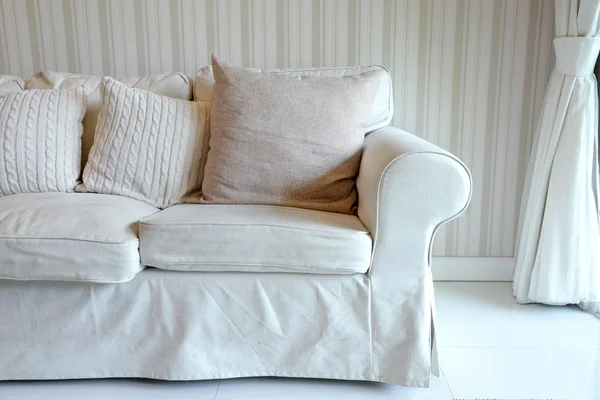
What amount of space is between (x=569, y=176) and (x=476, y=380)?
2.81 feet

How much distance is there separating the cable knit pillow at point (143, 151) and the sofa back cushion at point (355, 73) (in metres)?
0.21

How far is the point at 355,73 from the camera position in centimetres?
217

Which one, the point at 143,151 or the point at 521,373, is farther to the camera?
the point at 143,151

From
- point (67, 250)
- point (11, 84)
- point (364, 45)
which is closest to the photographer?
point (67, 250)

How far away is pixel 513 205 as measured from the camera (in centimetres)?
253

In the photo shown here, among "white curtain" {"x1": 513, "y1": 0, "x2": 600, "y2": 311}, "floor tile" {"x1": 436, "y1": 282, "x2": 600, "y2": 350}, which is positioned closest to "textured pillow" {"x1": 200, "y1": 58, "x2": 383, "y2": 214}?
"floor tile" {"x1": 436, "y1": 282, "x2": 600, "y2": 350}

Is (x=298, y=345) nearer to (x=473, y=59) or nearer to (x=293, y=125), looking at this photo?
(x=293, y=125)

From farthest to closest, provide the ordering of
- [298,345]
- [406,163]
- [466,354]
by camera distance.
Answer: [466,354]
[298,345]
[406,163]

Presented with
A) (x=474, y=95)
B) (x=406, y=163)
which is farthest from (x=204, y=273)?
(x=474, y=95)

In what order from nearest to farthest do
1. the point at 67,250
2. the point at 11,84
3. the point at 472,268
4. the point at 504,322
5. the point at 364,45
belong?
the point at 67,250, the point at 504,322, the point at 11,84, the point at 364,45, the point at 472,268

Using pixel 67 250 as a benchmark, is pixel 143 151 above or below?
above

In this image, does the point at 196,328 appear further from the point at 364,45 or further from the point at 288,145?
the point at 364,45

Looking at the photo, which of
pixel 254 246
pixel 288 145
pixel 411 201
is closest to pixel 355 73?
pixel 288 145

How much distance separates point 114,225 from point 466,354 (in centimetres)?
113
